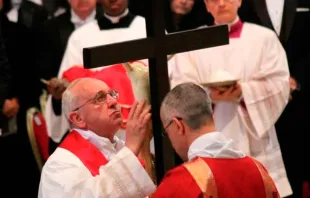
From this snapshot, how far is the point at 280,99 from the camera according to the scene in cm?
499

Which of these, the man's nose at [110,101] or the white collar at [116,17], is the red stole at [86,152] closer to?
the man's nose at [110,101]

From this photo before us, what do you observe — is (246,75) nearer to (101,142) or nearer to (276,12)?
(276,12)

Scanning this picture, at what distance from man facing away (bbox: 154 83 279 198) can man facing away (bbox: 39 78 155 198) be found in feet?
0.84

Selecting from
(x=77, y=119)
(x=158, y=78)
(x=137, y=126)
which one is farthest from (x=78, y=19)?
(x=137, y=126)

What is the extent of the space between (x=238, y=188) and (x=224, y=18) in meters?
1.95

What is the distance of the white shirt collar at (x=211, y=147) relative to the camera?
3.21 metres

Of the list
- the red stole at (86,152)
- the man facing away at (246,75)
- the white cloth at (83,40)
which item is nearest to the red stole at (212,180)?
the red stole at (86,152)

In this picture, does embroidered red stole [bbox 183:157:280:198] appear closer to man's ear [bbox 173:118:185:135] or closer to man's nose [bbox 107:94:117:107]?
man's ear [bbox 173:118:185:135]

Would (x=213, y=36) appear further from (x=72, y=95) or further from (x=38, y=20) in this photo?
(x=38, y=20)

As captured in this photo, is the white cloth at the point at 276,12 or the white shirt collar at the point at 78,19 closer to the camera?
the white cloth at the point at 276,12

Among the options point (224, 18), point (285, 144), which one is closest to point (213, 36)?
point (224, 18)

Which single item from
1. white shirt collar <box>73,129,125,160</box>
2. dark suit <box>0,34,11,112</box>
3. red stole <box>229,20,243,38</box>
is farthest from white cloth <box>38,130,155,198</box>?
red stole <box>229,20,243,38</box>

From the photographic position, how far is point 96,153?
368cm

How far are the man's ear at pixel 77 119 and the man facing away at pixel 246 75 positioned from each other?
4.27 feet
